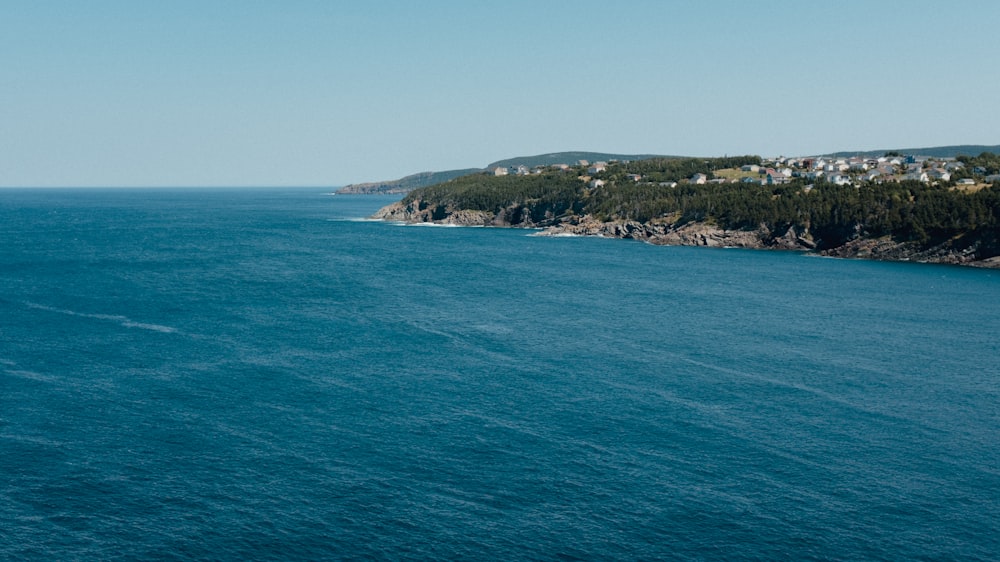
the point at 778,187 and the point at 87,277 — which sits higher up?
the point at 778,187

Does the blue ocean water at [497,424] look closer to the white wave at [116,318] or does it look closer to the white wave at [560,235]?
the white wave at [116,318]

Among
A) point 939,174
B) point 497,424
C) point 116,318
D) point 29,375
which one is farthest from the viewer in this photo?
point 939,174

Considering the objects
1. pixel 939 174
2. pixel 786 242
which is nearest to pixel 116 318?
pixel 786 242

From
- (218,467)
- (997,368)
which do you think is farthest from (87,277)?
(997,368)

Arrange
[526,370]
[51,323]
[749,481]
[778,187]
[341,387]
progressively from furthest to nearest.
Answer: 1. [778,187]
2. [51,323]
3. [526,370]
4. [341,387]
5. [749,481]

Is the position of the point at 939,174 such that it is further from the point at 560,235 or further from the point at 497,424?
the point at 497,424

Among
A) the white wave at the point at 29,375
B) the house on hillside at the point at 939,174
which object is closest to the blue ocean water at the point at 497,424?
the white wave at the point at 29,375

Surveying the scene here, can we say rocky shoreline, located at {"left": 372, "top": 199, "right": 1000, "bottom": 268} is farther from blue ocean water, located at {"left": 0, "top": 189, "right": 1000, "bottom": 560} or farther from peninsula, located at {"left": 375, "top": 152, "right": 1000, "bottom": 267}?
blue ocean water, located at {"left": 0, "top": 189, "right": 1000, "bottom": 560}

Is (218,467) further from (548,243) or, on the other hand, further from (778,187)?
(778,187)
